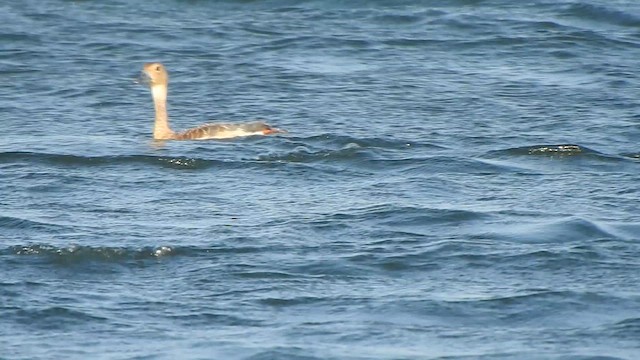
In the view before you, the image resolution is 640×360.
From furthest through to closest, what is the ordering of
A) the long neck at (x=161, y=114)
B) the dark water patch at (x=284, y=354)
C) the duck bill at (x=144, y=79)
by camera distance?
the duck bill at (x=144, y=79) → the long neck at (x=161, y=114) → the dark water patch at (x=284, y=354)

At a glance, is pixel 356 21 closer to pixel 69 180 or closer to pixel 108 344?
pixel 69 180

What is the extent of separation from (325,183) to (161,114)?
256cm

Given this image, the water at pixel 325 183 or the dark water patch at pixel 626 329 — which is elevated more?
the dark water patch at pixel 626 329

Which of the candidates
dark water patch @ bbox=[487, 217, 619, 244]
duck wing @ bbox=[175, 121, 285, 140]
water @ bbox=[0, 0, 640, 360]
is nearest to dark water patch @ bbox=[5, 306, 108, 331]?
water @ bbox=[0, 0, 640, 360]

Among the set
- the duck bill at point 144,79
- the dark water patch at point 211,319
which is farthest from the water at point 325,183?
Answer: the duck bill at point 144,79

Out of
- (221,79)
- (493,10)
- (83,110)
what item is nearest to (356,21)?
(493,10)

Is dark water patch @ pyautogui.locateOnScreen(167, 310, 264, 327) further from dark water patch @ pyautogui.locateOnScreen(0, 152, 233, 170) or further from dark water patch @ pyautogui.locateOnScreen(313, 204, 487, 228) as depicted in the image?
dark water patch @ pyautogui.locateOnScreen(0, 152, 233, 170)

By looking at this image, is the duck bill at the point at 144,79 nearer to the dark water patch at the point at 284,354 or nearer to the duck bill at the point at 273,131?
the duck bill at the point at 273,131

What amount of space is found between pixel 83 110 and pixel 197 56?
283cm

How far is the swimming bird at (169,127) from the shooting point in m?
15.1

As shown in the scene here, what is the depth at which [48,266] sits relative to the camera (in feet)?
36.3

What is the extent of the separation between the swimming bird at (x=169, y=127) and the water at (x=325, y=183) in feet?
0.53

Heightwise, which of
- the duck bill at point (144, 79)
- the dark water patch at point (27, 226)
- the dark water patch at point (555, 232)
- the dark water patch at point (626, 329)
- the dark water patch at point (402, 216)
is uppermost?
the duck bill at point (144, 79)

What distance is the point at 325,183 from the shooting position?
45.0 ft
